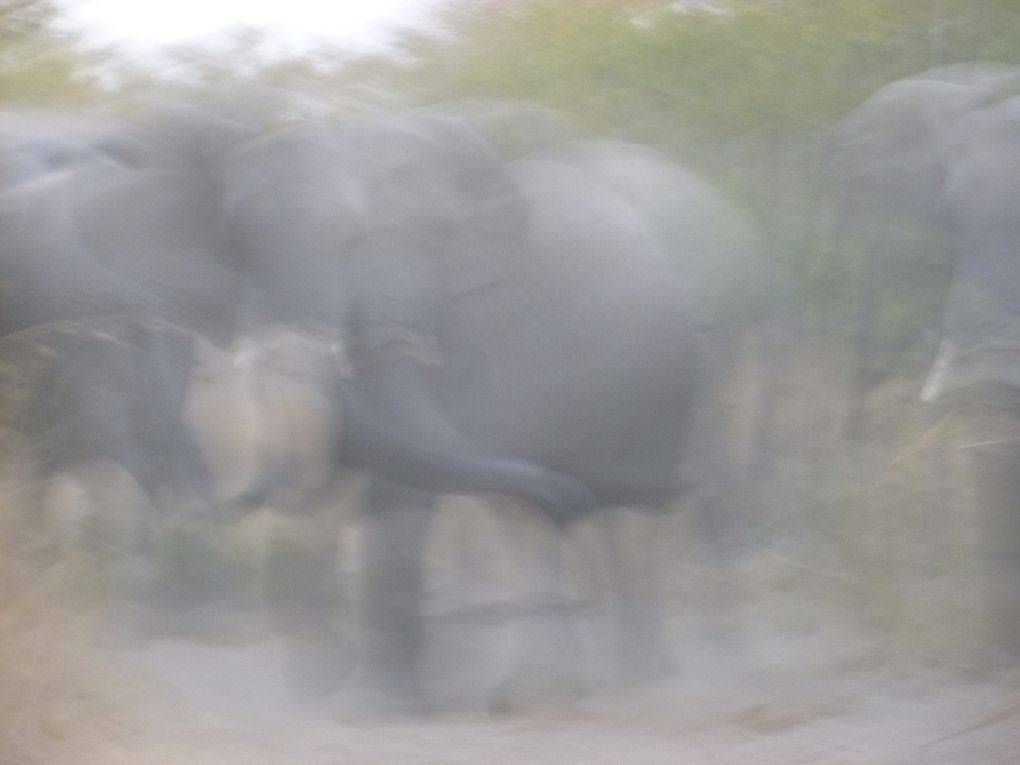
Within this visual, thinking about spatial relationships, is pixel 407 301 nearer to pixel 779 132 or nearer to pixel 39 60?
pixel 39 60

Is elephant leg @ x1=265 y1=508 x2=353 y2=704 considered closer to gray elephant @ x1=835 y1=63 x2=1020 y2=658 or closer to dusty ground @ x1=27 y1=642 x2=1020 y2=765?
dusty ground @ x1=27 y1=642 x2=1020 y2=765

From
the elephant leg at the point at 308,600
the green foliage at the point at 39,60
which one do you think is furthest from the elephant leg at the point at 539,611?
the green foliage at the point at 39,60

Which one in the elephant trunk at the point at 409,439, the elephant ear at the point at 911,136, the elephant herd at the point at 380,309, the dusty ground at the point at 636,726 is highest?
the elephant ear at the point at 911,136

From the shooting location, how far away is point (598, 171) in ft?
14.6

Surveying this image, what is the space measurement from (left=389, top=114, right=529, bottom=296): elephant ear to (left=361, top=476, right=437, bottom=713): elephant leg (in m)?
0.46

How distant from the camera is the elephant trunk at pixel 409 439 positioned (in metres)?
3.98

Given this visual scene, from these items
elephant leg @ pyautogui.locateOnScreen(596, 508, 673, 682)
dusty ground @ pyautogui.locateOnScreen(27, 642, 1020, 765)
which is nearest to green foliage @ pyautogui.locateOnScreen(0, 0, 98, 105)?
dusty ground @ pyautogui.locateOnScreen(27, 642, 1020, 765)

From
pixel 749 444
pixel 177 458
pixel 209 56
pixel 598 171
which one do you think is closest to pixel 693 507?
pixel 749 444

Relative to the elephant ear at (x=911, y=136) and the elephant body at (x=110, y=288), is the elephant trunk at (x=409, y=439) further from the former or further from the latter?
the elephant ear at (x=911, y=136)

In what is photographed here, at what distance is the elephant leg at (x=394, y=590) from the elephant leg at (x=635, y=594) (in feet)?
1.50

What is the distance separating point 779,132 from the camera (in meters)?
4.75

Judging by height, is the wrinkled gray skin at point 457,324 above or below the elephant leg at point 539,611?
above

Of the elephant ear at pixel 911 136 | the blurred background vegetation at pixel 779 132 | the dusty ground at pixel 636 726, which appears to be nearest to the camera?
the dusty ground at pixel 636 726

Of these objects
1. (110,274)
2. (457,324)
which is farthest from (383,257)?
(110,274)
